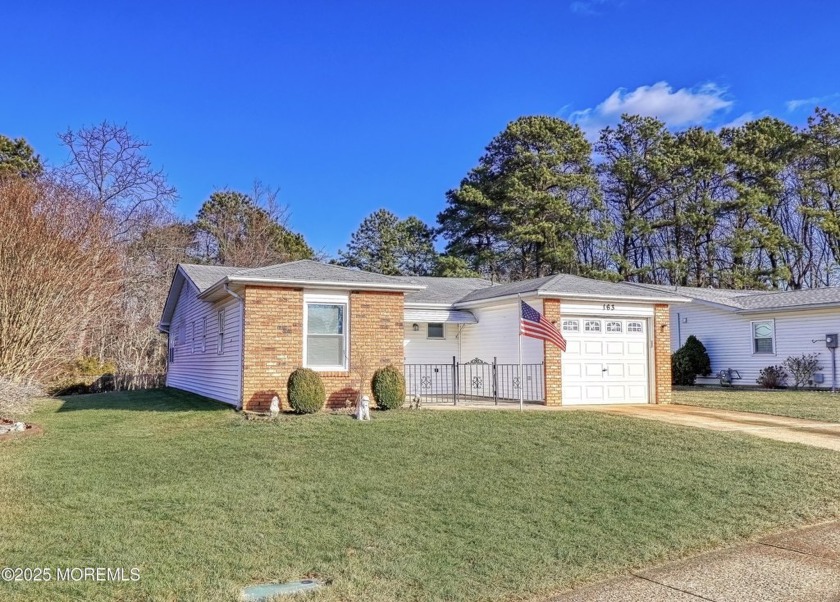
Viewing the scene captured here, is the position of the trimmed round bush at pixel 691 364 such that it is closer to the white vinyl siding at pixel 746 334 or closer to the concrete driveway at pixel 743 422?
the white vinyl siding at pixel 746 334

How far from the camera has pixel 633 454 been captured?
8719 millimetres

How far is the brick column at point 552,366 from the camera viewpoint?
48.5 feet

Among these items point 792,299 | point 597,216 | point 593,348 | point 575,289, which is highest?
point 597,216

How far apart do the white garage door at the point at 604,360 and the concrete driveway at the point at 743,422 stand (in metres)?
0.60

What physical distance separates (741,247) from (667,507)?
33619 mm

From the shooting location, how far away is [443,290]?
19.8 metres

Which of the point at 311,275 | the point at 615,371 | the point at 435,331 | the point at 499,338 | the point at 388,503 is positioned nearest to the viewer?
the point at 388,503

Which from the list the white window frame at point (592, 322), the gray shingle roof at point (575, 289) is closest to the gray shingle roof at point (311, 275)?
the gray shingle roof at point (575, 289)

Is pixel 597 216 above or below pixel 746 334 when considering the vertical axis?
above

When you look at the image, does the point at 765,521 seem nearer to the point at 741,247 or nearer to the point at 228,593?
the point at 228,593

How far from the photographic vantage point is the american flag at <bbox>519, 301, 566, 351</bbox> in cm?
1358

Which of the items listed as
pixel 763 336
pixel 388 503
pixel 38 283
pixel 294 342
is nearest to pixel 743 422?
pixel 388 503

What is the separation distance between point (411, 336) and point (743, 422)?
8.60 meters

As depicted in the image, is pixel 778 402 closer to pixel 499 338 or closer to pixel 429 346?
pixel 499 338
